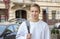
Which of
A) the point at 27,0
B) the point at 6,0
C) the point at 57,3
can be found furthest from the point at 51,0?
the point at 6,0

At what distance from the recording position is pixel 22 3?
33.3 m

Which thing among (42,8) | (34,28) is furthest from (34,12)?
(42,8)

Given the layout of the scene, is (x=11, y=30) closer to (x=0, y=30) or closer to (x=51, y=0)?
(x=0, y=30)

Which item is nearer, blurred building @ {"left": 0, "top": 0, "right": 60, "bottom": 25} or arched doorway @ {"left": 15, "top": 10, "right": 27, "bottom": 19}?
blurred building @ {"left": 0, "top": 0, "right": 60, "bottom": 25}

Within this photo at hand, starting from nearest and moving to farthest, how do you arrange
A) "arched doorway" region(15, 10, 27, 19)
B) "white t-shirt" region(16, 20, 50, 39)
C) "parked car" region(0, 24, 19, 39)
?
1. "white t-shirt" region(16, 20, 50, 39)
2. "parked car" region(0, 24, 19, 39)
3. "arched doorway" region(15, 10, 27, 19)

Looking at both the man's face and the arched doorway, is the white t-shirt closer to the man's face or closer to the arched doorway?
the man's face

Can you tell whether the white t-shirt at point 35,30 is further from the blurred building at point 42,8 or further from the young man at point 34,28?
the blurred building at point 42,8

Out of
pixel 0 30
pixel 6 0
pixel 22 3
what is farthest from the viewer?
pixel 22 3

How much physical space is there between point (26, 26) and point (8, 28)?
626 centimetres

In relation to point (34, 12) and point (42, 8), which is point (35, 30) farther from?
point (42, 8)

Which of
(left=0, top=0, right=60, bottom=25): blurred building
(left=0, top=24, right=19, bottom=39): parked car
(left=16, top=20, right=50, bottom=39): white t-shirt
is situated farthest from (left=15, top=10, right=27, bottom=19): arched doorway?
(left=16, top=20, right=50, bottom=39): white t-shirt

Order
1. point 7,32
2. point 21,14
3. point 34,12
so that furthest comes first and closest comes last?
1. point 21,14
2. point 7,32
3. point 34,12

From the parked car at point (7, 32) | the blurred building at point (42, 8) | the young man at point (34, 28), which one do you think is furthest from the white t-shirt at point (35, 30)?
the blurred building at point (42, 8)

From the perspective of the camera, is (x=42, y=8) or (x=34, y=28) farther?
(x=42, y=8)
